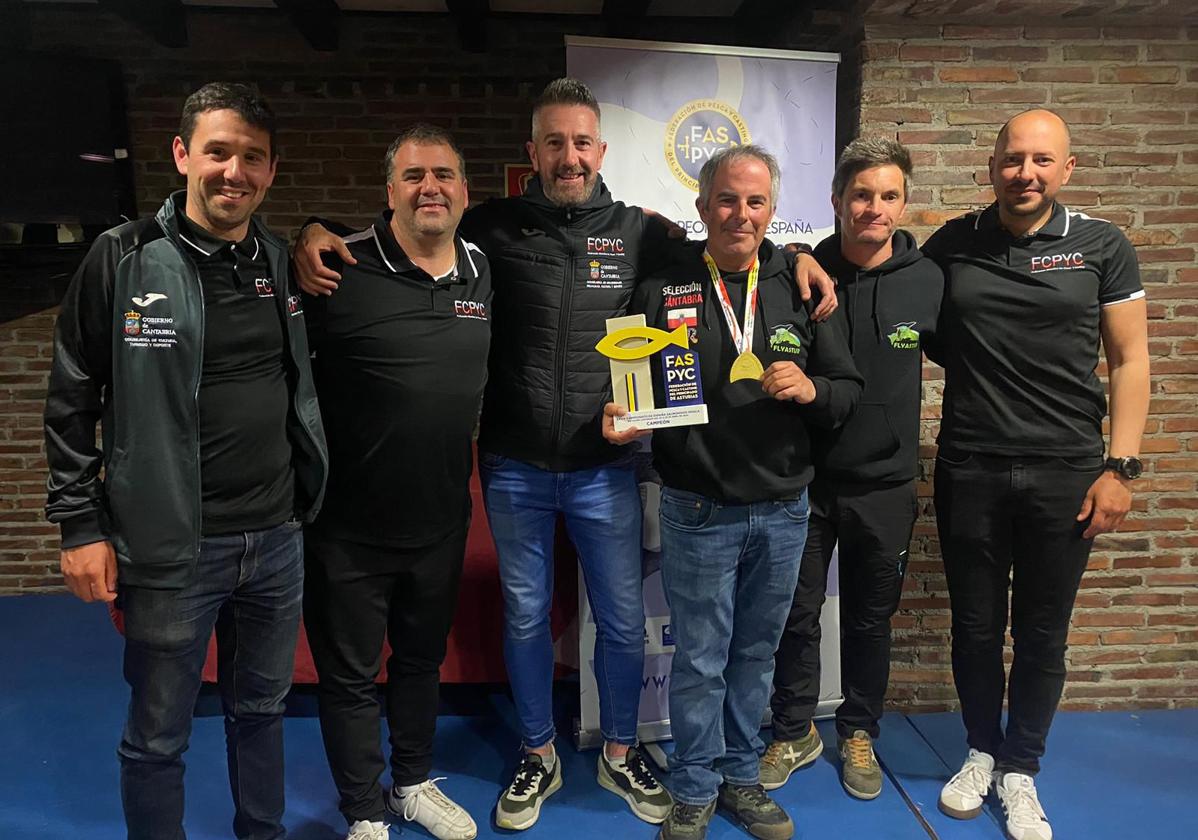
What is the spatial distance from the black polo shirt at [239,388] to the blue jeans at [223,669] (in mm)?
82

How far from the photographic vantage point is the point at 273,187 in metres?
4.19

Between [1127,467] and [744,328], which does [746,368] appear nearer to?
[744,328]

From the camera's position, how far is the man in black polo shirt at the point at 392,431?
6.20 ft

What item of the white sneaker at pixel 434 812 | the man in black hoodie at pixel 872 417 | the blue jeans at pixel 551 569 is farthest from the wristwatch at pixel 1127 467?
the white sneaker at pixel 434 812

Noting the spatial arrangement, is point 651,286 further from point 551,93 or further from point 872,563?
point 872,563

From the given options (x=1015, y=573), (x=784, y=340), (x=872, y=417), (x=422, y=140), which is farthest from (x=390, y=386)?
(x=1015, y=573)

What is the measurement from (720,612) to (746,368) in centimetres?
66

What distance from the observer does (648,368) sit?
6.28ft

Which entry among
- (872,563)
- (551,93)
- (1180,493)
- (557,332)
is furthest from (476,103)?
(1180,493)

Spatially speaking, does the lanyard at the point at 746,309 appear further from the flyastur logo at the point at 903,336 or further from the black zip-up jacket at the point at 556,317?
the flyastur logo at the point at 903,336

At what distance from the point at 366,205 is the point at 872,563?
3.41 metres

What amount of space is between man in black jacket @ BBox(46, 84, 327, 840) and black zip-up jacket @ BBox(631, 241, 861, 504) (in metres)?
0.94

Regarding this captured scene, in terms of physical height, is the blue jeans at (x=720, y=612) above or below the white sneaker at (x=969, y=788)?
above

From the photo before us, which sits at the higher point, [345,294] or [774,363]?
[345,294]
